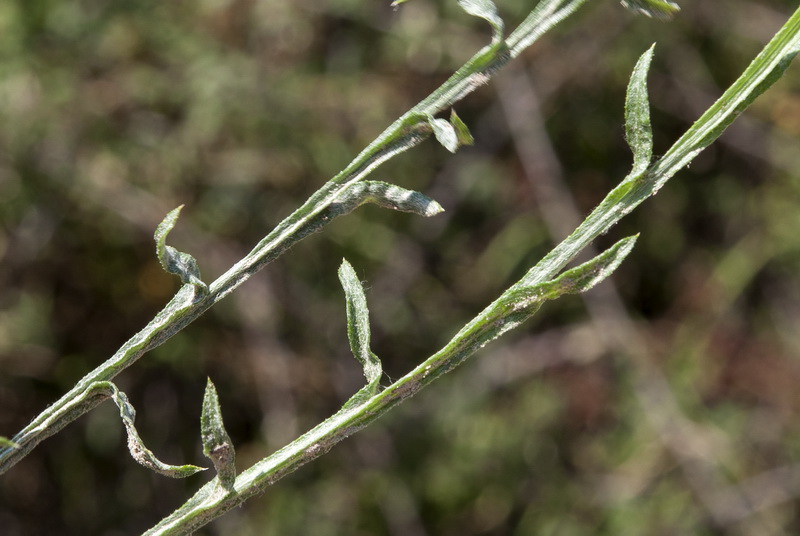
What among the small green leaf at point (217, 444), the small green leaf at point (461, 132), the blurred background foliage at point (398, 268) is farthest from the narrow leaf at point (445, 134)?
the blurred background foliage at point (398, 268)

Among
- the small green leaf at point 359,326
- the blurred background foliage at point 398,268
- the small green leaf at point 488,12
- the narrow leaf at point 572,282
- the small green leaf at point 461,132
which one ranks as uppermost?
the small green leaf at point 488,12

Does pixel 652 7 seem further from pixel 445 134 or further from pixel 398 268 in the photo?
pixel 398 268

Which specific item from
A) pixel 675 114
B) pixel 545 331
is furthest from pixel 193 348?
pixel 675 114

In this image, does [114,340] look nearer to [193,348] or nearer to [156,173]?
[193,348]

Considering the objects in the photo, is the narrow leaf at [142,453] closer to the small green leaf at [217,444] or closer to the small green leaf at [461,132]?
the small green leaf at [217,444]

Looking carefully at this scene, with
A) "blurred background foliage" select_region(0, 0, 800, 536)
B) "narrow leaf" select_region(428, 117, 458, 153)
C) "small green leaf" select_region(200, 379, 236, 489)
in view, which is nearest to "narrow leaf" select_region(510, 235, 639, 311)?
"narrow leaf" select_region(428, 117, 458, 153)

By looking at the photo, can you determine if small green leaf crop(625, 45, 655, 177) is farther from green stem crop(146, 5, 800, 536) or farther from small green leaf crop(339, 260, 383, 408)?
small green leaf crop(339, 260, 383, 408)

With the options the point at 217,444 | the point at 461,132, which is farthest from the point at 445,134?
the point at 217,444
